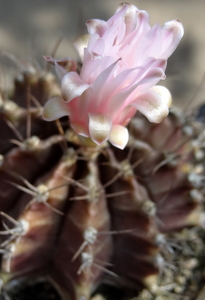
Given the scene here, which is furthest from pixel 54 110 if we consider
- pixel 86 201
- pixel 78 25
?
pixel 78 25

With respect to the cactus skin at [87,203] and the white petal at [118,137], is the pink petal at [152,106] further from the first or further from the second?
the cactus skin at [87,203]

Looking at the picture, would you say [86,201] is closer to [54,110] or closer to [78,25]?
[54,110]

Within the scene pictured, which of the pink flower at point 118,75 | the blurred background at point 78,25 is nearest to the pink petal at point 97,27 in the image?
the pink flower at point 118,75

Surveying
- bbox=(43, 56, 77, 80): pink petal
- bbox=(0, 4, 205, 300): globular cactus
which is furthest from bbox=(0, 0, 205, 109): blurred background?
bbox=(43, 56, 77, 80): pink petal

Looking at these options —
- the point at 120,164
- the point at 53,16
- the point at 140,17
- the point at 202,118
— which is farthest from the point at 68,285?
the point at 53,16

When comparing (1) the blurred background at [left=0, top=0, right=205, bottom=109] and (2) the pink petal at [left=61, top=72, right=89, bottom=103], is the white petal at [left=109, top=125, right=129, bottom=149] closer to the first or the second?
(2) the pink petal at [left=61, top=72, right=89, bottom=103]

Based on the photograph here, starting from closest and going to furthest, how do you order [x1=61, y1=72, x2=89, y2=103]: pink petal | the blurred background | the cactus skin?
[x1=61, y1=72, x2=89, y2=103]: pink petal, the cactus skin, the blurred background

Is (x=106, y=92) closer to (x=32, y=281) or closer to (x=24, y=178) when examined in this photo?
(x=24, y=178)

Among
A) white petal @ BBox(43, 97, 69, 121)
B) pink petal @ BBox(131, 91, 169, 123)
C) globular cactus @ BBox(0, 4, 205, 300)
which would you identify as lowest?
globular cactus @ BBox(0, 4, 205, 300)
